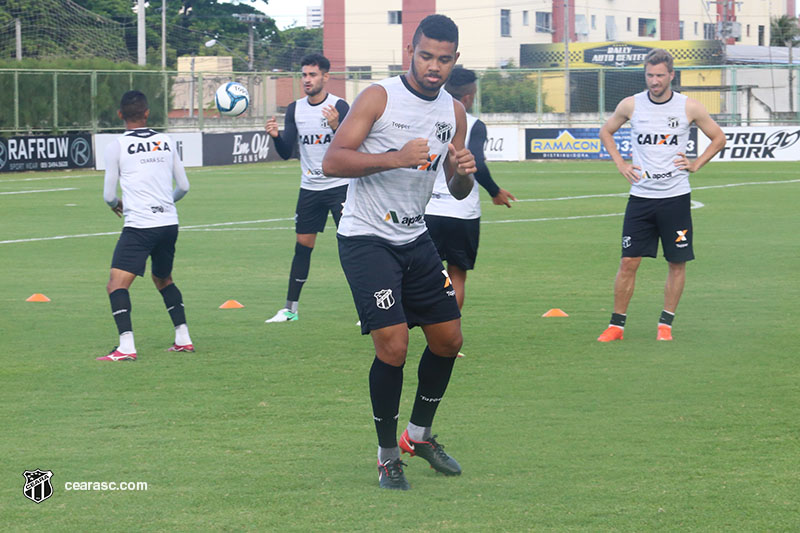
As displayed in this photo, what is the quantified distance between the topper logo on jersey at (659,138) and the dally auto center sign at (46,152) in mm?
27131

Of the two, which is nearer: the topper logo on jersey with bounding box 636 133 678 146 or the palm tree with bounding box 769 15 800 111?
the topper logo on jersey with bounding box 636 133 678 146

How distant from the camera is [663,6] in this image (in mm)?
90312

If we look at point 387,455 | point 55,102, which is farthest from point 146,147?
point 55,102

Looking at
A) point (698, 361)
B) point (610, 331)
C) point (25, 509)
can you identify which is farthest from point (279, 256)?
point (25, 509)

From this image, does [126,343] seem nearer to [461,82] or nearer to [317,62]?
[461,82]

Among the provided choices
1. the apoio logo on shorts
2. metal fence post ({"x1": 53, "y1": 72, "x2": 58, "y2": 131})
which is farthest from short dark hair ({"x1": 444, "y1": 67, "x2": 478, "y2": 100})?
the apoio logo on shorts

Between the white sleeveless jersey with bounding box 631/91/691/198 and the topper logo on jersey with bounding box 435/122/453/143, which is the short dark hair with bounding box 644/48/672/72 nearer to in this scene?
the white sleeveless jersey with bounding box 631/91/691/198

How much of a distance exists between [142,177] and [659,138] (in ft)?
13.3

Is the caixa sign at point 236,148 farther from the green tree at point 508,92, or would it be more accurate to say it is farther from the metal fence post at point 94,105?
the green tree at point 508,92

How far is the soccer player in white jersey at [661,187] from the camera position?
9367 millimetres

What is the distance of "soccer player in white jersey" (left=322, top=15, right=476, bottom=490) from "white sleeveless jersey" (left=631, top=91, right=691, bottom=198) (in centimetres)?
388

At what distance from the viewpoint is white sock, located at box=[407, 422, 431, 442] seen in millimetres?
5840

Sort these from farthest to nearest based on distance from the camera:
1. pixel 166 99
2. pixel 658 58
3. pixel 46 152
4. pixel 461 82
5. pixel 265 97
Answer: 1. pixel 265 97
2. pixel 166 99
3. pixel 46 152
4. pixel 658 58
5. pixel 461 82

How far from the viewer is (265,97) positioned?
45.0 metres
